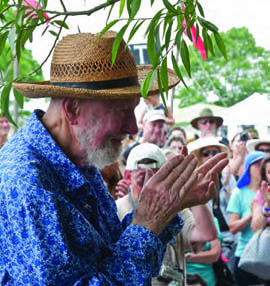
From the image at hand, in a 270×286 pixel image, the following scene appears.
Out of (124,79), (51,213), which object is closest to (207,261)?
(124,79)

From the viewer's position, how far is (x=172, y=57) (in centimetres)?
175

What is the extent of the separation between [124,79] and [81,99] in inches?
8.1

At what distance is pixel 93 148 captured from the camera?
2.34 m

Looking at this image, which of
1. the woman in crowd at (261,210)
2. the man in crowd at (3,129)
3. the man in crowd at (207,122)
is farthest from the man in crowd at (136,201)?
the man in crowd at (207,122)

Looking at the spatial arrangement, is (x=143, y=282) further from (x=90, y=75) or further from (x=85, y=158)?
(x=90, y=75)

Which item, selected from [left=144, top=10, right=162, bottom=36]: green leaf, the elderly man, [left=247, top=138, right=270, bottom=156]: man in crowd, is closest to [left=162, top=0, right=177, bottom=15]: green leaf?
[left=144, top=10, right=162, bottom=36]: green leaf

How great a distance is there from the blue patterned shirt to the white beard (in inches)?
5.8

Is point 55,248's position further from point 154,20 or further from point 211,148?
point 211,148

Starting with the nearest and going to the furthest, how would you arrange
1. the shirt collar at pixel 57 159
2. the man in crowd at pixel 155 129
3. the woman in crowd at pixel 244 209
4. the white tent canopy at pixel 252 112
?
1. the shirt collar at pixel 57 159
2. the woman in crowd at pixel 244 209
3. the man in crowd at pixel 155 129
4. the white tent canopy at pixel 252 112

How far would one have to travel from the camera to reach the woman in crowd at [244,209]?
5.23 m

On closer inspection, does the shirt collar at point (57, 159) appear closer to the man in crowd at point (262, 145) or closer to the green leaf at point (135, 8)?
the green leaf at point (135, 8)

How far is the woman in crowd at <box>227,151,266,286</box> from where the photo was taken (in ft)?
17.2

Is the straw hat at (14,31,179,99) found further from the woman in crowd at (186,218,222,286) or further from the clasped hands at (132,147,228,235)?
the woman in crowd at (186,218,222,286)

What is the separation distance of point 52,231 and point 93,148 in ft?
1.80
